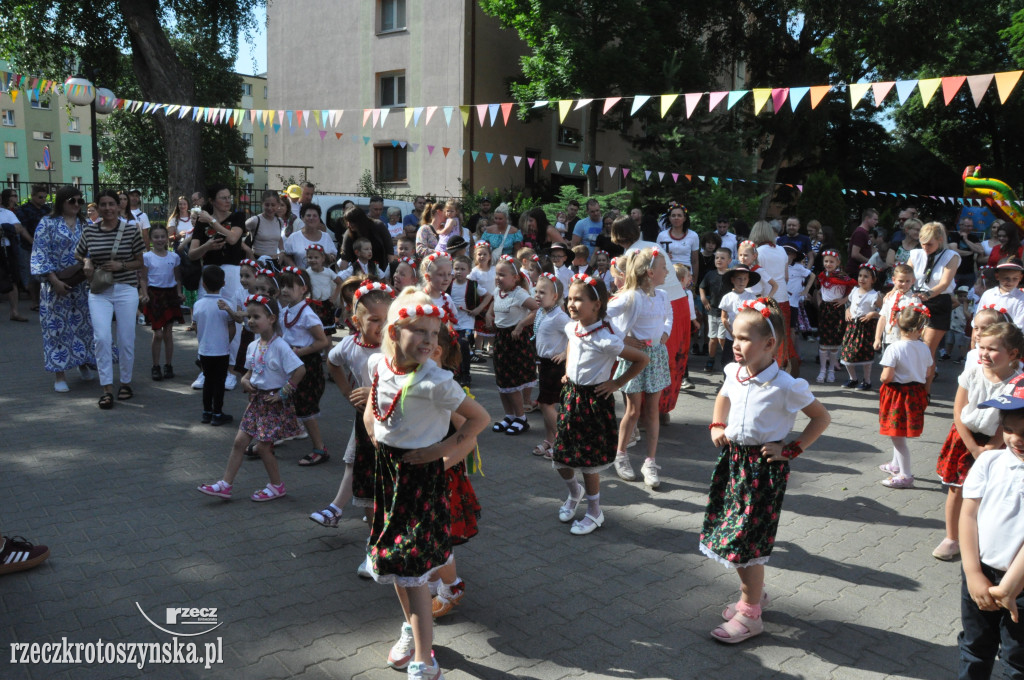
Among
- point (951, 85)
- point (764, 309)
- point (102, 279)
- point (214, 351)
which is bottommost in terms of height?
point (214, 351)

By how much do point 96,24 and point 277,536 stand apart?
66.4 feet

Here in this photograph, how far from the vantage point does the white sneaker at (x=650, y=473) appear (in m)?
5.97

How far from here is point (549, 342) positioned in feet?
21.1

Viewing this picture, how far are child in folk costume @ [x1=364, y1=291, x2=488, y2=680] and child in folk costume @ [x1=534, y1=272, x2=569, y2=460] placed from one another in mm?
3029

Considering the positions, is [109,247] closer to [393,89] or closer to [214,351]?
[214,351]

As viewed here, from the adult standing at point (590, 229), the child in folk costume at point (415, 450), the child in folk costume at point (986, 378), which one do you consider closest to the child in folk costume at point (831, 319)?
the adult standing at point (590, 229)

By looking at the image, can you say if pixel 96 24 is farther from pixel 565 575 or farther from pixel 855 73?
pixel 855 73

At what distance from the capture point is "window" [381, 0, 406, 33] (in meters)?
26.2

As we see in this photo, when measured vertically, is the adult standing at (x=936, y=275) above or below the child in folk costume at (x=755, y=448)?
above

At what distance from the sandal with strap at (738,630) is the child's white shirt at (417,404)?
1679mm

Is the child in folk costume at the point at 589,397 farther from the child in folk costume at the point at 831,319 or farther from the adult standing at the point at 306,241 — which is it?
the child in folk costume at the point at 831,319

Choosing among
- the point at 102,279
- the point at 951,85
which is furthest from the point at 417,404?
the point at 951,85

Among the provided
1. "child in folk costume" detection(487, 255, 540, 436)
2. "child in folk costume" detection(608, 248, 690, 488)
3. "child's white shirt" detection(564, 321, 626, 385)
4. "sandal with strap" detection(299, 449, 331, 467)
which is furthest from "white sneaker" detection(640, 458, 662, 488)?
"sandal with strap" detection(299, 449, 331, 467)

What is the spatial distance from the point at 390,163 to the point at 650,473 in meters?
23.1
